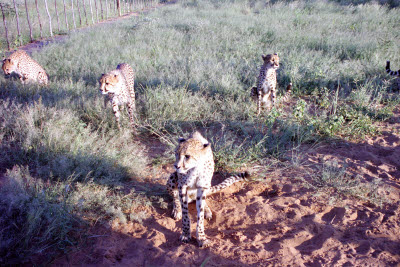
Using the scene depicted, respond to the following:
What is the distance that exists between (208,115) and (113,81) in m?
1.67

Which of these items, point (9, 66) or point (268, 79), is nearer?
point (268, 79)

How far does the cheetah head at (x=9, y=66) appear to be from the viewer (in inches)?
237

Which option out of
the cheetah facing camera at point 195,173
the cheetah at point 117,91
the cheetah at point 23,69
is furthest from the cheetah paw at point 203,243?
the cheetah at point 23,69

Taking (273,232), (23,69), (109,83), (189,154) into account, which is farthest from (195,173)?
(23,69)

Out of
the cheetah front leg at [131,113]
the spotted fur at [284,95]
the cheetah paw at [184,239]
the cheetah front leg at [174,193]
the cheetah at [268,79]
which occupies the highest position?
the cheetah at [268,79]

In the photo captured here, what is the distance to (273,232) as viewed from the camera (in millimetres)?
2764

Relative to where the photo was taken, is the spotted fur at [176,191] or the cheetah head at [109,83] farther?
Answer: the cheetah head at [109,83]

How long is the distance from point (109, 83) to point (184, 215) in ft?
9.01

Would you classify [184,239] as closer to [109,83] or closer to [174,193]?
[174,193]

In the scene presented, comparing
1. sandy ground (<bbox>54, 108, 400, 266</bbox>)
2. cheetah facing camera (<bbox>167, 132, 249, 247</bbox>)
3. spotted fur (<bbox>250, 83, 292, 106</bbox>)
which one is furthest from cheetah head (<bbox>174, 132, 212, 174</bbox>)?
spotted fur (<bbox>250, 83, 292, 106</bbox>)

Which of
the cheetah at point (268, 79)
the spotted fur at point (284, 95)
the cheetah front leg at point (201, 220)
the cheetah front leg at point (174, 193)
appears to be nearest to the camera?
the cheetah front leg at point (201, 220)

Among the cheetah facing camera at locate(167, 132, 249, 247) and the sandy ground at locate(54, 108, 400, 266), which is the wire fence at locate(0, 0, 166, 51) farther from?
the cheetah facing camera at locate(167, 132, 249, 247)

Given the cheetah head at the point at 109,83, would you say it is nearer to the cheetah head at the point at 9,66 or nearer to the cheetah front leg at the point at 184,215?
the cheetah front leg at the point at 184,215

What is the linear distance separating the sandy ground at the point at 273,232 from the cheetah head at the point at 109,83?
2.28m
